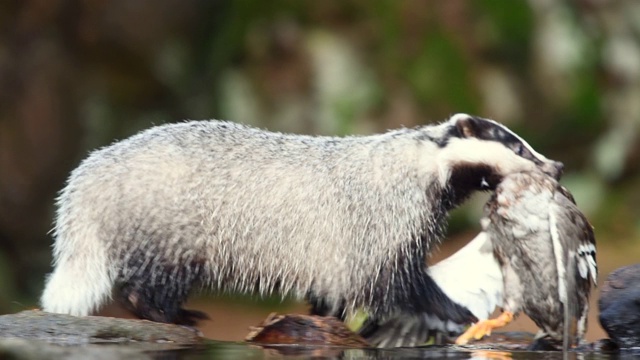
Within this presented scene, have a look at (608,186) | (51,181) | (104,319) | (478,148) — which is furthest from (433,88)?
(104,319)

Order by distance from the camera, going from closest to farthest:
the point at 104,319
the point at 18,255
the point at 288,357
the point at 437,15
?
the point at 288,357
the point at 104,319
the point at 18,255
the point at 437,15

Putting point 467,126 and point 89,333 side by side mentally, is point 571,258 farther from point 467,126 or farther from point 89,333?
point 89,333

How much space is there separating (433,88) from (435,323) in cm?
494

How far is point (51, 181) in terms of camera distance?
9.23 metres

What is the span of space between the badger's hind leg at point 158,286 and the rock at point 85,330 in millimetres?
290

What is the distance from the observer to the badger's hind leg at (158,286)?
4.85 meters

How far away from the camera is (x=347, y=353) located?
4.35 metres

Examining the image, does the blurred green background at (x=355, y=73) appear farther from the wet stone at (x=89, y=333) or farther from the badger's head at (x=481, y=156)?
the wet stone at (x=89, y=333)

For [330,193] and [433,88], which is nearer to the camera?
[330,193]

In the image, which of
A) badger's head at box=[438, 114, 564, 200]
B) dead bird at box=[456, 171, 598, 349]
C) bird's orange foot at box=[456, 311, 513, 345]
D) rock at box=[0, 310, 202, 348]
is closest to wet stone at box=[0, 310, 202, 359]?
rock at box=[0, 310, 202, 348]

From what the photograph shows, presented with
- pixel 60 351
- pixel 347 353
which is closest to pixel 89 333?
pixel 60 351

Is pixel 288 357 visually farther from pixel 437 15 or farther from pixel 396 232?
pixel 437 15

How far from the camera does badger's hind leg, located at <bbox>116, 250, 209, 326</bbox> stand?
485cm

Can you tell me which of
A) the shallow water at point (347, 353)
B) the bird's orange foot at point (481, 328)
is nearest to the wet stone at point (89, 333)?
the shallow water at point (347, 353)
